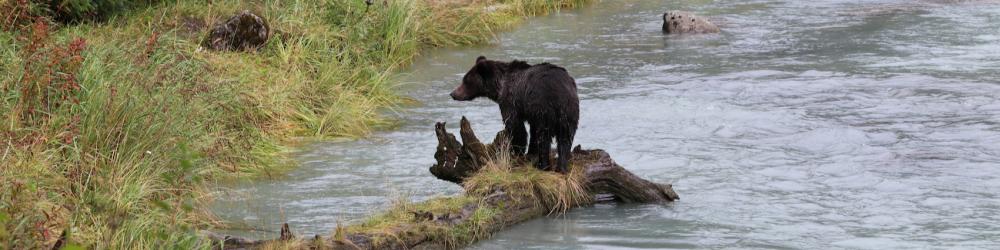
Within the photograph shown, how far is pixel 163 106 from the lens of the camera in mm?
9180

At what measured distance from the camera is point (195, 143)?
9.22 metres

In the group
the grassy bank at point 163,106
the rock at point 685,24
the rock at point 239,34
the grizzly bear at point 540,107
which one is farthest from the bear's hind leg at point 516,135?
the rock at point 685,24

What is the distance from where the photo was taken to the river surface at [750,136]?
8.61 meters

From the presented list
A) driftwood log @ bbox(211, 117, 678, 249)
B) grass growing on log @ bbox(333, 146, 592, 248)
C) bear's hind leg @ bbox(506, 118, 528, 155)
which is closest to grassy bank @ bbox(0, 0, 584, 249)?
grass growing on log @ bbox(333, 146, 592, 248)

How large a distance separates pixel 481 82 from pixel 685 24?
32.4 ft

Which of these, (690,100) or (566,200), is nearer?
(566,200)

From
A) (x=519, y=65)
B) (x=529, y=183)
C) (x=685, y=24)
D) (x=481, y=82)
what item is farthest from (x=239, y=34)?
(x=685, y=24)

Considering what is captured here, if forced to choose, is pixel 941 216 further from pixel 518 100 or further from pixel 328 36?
pixel 328 36

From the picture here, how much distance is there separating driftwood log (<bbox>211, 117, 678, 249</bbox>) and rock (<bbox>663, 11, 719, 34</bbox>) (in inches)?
392

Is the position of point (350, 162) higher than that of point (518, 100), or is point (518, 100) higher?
point (518, 100)

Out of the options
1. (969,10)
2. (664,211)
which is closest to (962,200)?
(664,211)

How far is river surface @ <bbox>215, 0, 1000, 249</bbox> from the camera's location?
861 cm

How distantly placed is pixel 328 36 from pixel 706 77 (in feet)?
13.8

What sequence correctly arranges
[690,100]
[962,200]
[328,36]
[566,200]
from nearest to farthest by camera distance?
[566,200] < [962,200] < [690,100] < [328,36]
